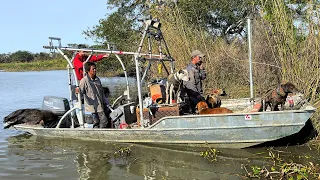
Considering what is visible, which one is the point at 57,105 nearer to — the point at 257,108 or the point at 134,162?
the point at 134,162

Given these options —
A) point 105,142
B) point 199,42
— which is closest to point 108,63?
point 199,42

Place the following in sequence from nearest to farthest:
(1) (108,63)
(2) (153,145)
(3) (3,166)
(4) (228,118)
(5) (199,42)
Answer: (4) (228,118) < (3) (3,166) < (2) (153,145) < (5) (199,42) < (1) (108,63)

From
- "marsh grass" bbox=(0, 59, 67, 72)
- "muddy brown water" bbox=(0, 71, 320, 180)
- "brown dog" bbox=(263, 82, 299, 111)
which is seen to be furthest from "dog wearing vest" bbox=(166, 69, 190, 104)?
"marsh grass" bbox=(0, 59, 67, 72)

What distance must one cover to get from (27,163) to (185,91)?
3070 millimetres

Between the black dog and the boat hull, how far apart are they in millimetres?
1816

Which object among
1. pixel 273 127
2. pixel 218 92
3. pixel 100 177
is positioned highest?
pixel 218 92

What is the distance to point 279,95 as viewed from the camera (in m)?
6.32

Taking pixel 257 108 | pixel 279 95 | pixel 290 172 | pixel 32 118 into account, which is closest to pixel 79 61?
pixel 32 118

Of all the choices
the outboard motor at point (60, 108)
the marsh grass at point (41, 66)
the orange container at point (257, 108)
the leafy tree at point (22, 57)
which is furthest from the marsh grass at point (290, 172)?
the leafy tree at point (22, 57)

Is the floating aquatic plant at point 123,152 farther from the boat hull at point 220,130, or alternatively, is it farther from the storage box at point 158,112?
the storage box at point 158,112

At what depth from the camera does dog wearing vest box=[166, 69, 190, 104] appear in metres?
6.37

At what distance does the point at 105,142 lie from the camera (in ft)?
24.4

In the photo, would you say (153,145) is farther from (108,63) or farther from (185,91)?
(108,63)

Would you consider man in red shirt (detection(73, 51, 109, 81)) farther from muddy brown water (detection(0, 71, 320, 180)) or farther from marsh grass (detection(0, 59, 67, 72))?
marsh grass (detection(0, 59, 67, 72))
